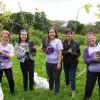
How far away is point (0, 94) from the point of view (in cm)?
965

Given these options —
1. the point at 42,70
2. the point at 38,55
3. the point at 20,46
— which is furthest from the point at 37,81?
the point at 38,55

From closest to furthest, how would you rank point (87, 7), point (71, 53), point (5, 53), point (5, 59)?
point (87, 7), point (5, 53), point (5, 59), point (71, 53)

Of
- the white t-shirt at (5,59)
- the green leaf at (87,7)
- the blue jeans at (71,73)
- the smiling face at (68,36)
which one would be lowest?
the blue jeans at (71,73)

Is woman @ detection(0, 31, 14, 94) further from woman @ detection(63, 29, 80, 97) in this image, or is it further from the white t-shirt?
woman @ detection(63, 29, 80, 97)

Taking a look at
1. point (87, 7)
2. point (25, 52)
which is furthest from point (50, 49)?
point (87, 7)

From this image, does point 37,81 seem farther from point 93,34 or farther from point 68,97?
point 93,34

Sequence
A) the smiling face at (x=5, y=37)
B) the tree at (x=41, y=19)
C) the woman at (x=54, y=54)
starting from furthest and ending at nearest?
1. the tree at (x=41, y=19)
2. the woman at (x=54, y=54)
3. the smiling face at (x=5, y=37)

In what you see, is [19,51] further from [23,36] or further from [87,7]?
[87,7]

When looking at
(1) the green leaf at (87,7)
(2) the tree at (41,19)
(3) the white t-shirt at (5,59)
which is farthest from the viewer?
(2) the tree at (41,19)

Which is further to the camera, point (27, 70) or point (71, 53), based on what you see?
point (27, 70)

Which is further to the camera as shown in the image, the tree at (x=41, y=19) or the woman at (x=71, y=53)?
the tree at (x=41, y=19)

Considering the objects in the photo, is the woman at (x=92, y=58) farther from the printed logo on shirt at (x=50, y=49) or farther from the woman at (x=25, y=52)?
the woman at (x=25, y=52)

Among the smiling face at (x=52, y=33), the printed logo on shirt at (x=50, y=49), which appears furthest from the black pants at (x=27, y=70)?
the smiling face at (x=52, y=33)

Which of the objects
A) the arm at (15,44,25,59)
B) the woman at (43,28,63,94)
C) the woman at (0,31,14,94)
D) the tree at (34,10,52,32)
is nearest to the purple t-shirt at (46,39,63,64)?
the woman at (43,28,63,94)
